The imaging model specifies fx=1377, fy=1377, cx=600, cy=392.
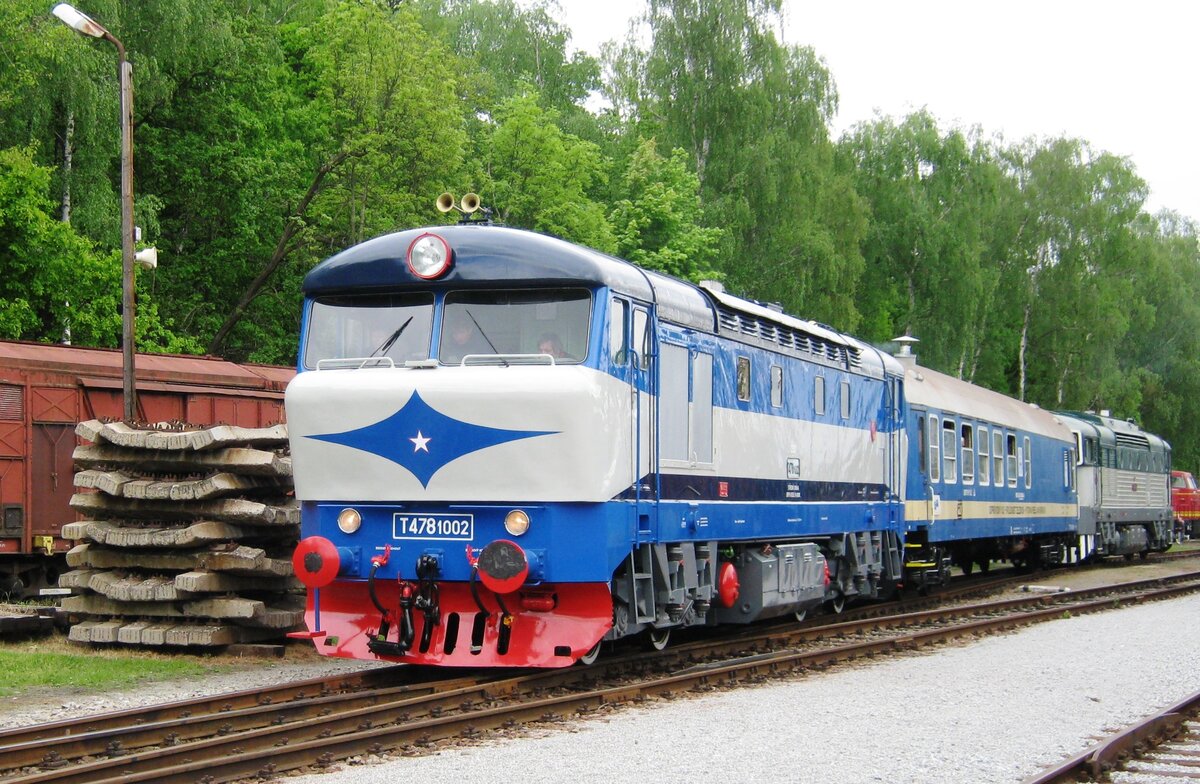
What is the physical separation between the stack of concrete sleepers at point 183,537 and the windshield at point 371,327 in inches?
82.7

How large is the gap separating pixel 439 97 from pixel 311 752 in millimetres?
27593

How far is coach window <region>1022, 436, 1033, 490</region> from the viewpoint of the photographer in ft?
83.7

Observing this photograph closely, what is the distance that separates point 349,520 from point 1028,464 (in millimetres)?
17902

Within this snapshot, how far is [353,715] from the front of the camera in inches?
354

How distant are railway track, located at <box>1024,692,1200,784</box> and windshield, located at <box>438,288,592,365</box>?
4573 millimetres

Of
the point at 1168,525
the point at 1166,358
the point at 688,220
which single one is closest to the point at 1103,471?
the point at 1168,525

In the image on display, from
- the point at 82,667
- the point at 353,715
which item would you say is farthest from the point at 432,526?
the point at 82,667

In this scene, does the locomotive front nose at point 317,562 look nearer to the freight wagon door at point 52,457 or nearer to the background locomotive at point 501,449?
the background locomotive at point 501,449

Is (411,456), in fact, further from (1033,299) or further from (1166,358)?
(1166,358)

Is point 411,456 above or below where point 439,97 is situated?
below

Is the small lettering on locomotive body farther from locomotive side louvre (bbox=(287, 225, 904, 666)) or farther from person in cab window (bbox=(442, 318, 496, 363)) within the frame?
person in cab window (bbox=(442, 318, 496, 363))

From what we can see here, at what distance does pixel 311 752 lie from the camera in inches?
313

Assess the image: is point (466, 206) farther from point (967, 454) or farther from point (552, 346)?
point (967, 454)

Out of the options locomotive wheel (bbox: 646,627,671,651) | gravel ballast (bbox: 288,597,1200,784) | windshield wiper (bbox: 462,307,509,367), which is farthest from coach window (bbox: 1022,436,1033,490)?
windshield wiper (bbox: 462,307,509,367)
